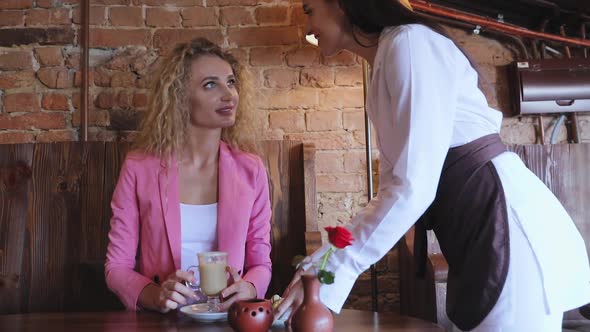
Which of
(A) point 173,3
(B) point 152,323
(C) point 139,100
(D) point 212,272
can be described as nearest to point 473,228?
(D) point 212,272

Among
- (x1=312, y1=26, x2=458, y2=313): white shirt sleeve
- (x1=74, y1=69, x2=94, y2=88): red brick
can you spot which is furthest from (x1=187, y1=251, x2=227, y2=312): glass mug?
(x1=74, y1=69, x2=94, y2=88): red brick

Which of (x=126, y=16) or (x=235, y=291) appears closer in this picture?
(x=235, y=291)

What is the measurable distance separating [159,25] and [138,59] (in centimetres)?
16

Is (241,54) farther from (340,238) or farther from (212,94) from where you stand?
(340,238)

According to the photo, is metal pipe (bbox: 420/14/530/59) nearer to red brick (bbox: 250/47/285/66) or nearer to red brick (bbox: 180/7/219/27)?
red brick (bbox: 250/47/285/66)

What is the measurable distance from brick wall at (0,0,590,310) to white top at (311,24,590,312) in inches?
46.6

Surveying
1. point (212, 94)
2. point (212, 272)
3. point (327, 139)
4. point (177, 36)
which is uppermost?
point (177, 36)

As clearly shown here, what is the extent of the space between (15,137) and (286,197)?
3.62 feet

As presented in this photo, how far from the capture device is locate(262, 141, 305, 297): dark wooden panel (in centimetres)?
202

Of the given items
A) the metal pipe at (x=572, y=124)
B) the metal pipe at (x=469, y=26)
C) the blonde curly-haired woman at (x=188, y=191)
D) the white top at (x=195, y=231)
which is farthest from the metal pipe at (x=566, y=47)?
the white top at (x=195, y=231)

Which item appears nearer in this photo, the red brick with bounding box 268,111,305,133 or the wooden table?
the wooden table

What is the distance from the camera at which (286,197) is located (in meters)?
2.04

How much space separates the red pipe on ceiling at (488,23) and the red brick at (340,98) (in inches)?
16.5

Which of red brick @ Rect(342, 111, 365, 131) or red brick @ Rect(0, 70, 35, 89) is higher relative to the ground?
red brick @ Rect(0, 70, 35, 89)
